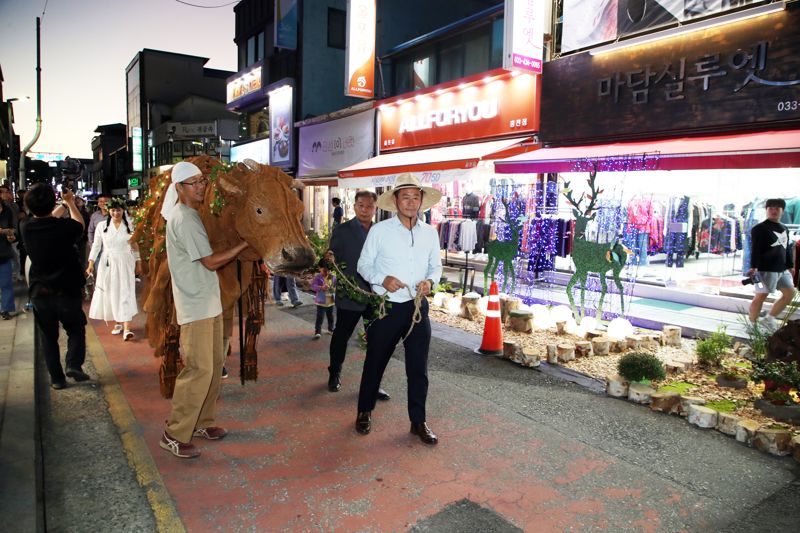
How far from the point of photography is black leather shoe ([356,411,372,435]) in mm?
4379

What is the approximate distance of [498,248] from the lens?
30.6 feet

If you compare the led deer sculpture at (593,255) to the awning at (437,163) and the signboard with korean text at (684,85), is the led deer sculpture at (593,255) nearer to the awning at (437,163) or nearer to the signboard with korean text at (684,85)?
the signboard with korean text at (684,85)

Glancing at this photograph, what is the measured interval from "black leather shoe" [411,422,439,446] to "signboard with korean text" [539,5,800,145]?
670 centimetres

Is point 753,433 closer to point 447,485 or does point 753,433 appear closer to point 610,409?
point 610,409

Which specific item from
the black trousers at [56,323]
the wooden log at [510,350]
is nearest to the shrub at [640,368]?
the wooden log at [510,350]

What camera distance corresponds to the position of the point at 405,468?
3.84 metres

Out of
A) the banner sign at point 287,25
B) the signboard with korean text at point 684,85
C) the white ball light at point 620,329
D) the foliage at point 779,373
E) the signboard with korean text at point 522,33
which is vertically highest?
the banner sign at point 287,25

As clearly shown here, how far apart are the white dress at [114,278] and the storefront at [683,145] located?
6.23 metres

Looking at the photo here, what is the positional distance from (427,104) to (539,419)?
10702mm

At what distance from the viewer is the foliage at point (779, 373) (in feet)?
15.3

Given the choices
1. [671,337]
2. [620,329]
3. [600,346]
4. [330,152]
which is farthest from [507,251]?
[330,152]

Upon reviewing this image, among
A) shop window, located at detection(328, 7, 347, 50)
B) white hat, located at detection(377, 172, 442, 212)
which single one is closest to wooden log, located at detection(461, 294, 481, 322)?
white hat, located at detection(377, 172, 442, 212)

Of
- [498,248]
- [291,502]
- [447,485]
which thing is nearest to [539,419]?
[447,485]

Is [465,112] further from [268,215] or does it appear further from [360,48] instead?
[268,215]
